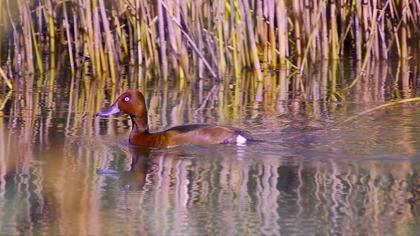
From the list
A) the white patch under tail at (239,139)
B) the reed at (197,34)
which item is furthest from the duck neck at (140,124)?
the reed at (197,34)

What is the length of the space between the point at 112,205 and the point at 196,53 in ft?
12.1

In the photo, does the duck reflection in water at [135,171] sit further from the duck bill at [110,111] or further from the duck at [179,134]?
the duck bill at [110,111]

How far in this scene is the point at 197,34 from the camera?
803 cm

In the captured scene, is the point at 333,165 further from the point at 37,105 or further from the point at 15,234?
the point at 37,105

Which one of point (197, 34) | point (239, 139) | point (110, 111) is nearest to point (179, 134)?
point (239, 139)

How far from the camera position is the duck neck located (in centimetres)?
614

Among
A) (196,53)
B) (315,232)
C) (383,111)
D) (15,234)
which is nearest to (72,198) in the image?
(15,234)

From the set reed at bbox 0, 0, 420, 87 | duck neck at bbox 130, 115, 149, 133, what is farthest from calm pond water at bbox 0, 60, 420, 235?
reed at bbox 0, 0, 420, 87

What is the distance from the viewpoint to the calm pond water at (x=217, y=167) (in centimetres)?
429

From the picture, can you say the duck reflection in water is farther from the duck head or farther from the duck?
the duck head

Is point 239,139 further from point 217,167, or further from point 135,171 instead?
point 135,171

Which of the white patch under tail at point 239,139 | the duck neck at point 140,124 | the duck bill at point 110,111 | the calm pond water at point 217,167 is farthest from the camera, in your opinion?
the duck bill at point 110,111

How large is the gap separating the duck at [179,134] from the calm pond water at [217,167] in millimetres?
50

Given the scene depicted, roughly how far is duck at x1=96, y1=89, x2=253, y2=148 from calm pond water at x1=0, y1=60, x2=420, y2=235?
0.16ft
